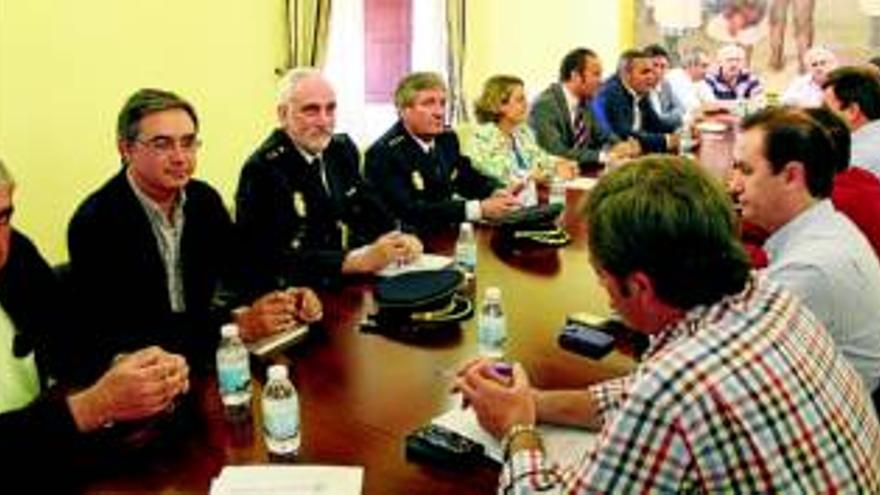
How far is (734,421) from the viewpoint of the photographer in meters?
1.12

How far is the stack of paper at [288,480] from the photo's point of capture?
148 centimetres

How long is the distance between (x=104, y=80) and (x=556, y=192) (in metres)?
2.00

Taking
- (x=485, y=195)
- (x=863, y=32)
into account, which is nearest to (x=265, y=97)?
(x=485, y=195)

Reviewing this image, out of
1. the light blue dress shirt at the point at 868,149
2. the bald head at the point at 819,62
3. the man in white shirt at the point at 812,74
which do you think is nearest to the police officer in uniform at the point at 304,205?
the light blue dress shirt at the point at 868,149

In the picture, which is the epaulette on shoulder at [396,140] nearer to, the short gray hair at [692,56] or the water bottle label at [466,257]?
the water bottle label at [466,257]

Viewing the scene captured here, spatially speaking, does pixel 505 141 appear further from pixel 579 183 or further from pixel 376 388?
pixel 376 388

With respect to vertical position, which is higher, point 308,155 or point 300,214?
point 308,155

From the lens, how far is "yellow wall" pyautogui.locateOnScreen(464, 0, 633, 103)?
6711mm

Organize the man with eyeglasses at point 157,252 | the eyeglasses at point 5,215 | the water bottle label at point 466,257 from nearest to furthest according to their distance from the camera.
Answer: the eyeglasses at point 5,215 → the man with eyeglasses at point 157,252 → the water bottle label at point 466,257

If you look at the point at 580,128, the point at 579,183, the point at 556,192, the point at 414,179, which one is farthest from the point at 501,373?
the point at 580,128

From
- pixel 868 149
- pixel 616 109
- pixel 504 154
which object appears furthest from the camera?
pixel 616 109

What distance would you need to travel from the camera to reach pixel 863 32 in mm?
6852

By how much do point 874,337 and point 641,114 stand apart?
4.37 m

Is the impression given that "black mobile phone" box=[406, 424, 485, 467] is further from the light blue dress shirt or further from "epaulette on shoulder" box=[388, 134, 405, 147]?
the light blue dress shirt
